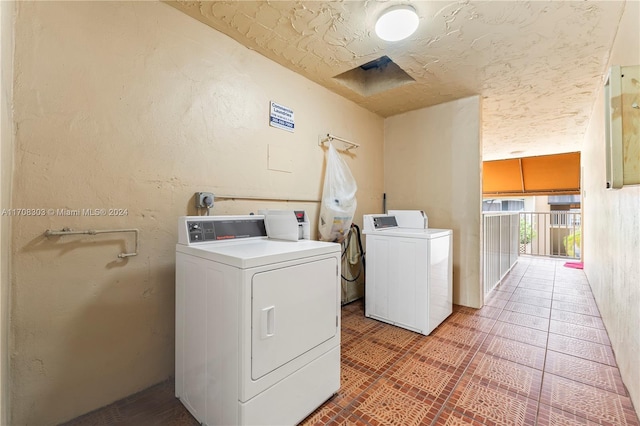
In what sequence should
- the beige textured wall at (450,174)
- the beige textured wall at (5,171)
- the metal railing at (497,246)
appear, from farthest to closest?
1. the metal railing at (497,246)
2. the beige textured wall at (450,174)
3. the beige textured wall at (5,171)

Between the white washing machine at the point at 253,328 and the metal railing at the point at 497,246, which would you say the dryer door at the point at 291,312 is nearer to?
the white washing machine at the point at 253,328

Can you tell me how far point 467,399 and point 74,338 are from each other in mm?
2221

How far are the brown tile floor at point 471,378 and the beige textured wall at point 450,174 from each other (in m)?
0.59

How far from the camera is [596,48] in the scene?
83.8 inches

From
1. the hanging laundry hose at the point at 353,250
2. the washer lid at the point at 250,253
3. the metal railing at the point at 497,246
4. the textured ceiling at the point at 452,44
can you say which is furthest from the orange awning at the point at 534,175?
the washer lid at the point at 250,253

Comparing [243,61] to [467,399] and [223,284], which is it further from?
[467,399]

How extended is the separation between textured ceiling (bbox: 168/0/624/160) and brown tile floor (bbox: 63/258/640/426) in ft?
7.77

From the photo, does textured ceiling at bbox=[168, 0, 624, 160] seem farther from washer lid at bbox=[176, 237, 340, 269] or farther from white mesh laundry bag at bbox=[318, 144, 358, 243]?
washer lid at bbox=[176, 237, 340, 269]

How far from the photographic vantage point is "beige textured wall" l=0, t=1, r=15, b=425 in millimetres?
1098

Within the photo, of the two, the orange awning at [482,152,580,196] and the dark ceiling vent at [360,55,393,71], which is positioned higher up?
the dark ceiling vent at [360,55,393,71]

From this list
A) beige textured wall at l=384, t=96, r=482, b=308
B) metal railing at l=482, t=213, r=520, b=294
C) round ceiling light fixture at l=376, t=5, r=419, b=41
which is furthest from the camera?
metal railing at l=482, t=213, r=520, b=294

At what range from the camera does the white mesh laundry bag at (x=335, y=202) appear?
2729mm

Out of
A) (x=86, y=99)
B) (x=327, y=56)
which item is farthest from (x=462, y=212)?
(x=86, y=99)

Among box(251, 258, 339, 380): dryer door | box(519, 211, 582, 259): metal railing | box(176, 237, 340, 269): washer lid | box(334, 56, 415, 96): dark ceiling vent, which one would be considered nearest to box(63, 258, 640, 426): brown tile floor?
box(251, 258, 339, 380): dryer door
